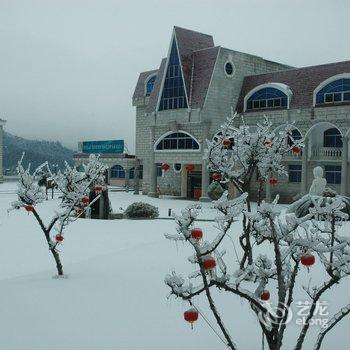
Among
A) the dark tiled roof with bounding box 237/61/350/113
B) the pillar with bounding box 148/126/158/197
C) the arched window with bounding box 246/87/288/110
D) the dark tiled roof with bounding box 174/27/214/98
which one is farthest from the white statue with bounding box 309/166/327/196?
the pillar with bounding box 148/126/158/197

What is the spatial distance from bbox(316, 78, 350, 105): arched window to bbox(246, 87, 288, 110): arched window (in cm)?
315

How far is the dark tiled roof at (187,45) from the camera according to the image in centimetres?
4100

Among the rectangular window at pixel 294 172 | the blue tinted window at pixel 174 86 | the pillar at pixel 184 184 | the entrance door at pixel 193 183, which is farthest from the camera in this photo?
the pillar at pixel 184 184

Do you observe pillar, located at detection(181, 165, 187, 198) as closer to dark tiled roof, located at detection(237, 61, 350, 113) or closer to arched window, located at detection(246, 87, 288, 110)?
dark tiled roof, located at detection(237, 61, 350, 113)

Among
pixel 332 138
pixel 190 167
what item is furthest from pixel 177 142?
A: pixel 332 138

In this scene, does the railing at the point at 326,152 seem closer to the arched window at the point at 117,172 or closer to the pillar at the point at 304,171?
the pillar at the point at 304,171

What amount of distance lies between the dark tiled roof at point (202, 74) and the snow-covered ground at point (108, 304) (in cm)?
2345

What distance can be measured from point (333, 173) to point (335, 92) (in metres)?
6.33

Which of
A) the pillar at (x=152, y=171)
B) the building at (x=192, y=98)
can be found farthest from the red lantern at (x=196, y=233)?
the pillar at (x=152, y=171)

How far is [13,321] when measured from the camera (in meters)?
9.33

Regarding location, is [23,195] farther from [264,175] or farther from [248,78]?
[248,78]

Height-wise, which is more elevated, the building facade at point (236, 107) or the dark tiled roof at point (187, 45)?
the dark tiled roof at point (187, 45)

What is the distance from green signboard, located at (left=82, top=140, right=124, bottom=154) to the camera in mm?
56656

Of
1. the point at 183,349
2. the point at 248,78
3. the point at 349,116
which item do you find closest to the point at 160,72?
the point at 248,78
